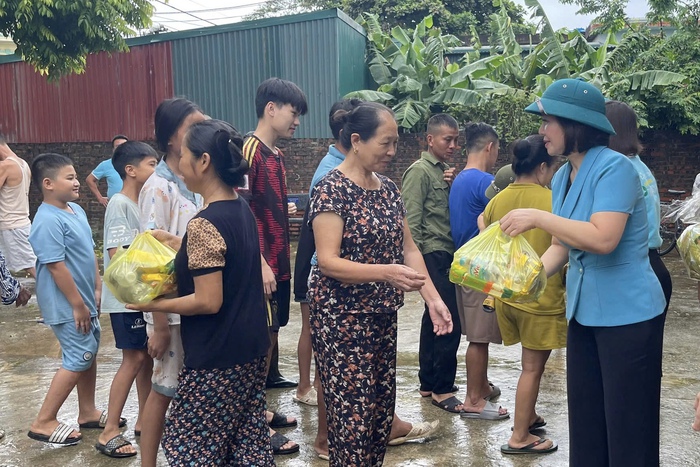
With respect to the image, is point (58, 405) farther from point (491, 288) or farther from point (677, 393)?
point (677, 393)

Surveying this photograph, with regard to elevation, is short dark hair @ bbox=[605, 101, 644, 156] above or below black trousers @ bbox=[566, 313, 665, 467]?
above

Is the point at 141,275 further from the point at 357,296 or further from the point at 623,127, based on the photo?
the point at 623,127

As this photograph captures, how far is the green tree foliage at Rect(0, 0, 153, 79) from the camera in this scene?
1139 cm

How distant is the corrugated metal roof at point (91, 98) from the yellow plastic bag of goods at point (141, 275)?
41.7 feet

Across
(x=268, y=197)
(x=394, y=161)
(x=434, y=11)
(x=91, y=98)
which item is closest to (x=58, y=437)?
(x=268, y=197)

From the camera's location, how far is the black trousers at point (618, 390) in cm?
303

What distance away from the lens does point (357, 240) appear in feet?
10.6

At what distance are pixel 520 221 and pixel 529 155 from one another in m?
1.34

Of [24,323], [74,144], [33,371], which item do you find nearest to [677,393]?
[33,371]

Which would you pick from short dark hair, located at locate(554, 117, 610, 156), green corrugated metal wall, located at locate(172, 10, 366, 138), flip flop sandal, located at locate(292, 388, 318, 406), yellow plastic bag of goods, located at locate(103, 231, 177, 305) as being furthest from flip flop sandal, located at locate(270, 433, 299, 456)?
green corrugated metal wall, located at locate(172, 10, 366, 138)

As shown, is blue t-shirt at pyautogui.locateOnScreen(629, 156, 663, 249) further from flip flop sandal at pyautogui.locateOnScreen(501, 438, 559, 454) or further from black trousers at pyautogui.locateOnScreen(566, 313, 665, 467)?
flip flop sandal at pyautogui.locateOnScreen(501, 438, 559, 454)

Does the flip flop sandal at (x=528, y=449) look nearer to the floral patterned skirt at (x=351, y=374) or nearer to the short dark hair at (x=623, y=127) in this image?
the floral patterned skirt at (x=351, y=374)

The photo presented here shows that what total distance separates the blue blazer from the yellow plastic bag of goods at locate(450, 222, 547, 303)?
190 millimetres

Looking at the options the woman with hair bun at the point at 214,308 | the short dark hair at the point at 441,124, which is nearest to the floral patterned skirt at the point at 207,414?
the woman with hair bun at the point at 214,308
